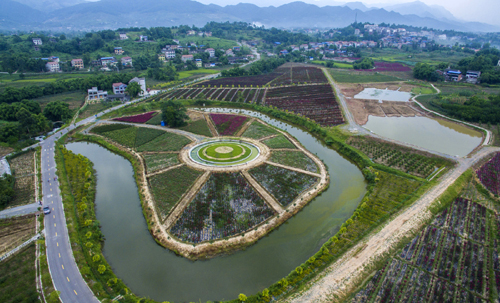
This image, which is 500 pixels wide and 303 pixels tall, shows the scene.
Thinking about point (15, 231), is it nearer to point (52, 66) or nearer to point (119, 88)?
point (119, 88)

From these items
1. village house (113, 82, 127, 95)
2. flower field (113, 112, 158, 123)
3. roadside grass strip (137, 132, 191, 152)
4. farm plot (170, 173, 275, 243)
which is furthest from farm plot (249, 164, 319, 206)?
village house (113, 82, 127, 95)

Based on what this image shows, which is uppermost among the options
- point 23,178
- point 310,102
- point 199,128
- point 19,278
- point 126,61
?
point 126,61

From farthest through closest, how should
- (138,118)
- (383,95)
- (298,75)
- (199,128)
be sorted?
1. (298,75)
2. (383,95)
3. (138,118)
4. (199,128)

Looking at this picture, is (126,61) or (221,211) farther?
(126,61)

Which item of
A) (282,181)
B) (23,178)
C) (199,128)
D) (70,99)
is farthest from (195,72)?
(282,181)

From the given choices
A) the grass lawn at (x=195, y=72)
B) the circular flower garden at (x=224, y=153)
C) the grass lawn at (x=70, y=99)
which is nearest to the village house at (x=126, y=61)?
the grass lawn at (x=195, y=72)

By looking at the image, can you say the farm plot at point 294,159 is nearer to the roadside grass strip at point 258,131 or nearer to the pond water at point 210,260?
the pond water at point 210,260

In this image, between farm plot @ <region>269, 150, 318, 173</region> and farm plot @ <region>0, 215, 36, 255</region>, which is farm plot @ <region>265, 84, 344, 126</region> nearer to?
farm plot @ <region>269, 150, 318, 173</region>
